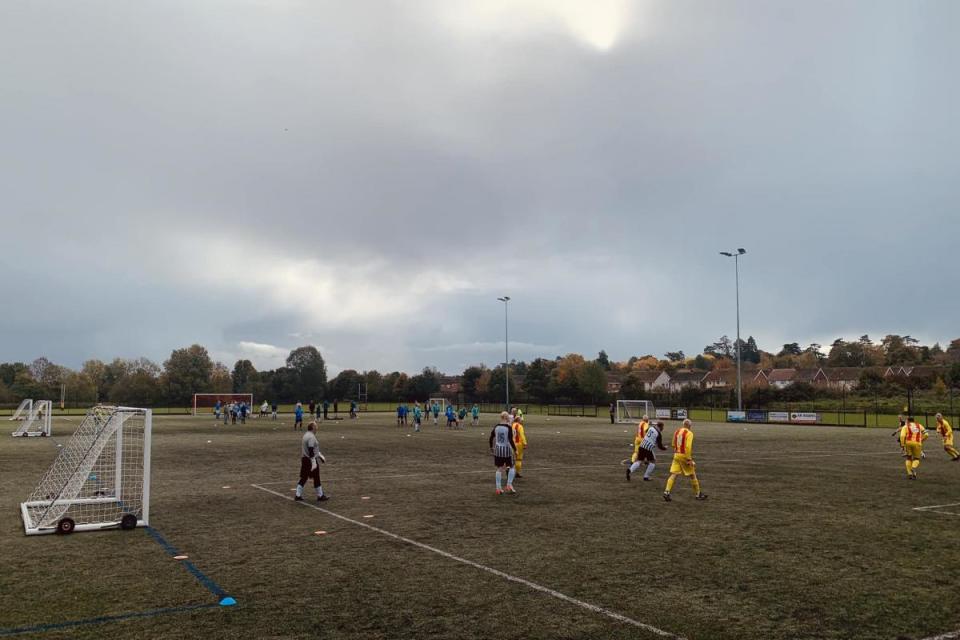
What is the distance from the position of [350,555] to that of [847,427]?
2036 inches

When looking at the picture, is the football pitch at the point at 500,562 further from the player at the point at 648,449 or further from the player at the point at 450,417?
the player at the point at 450,417

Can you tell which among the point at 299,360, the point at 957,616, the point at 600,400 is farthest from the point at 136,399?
the point at 957,616

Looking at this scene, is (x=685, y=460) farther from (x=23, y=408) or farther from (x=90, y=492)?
(x=23, y=408)

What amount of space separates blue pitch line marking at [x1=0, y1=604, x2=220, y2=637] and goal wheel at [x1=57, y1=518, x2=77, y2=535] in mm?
5239

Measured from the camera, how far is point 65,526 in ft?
37.3

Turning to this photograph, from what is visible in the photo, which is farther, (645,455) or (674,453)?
(674,453)

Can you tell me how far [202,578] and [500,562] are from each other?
403 cm

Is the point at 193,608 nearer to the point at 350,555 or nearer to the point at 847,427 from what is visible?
the point at 350,555

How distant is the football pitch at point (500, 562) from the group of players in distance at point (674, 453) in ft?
1.36

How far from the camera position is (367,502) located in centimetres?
1487

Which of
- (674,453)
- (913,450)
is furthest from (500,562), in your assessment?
(913,450)

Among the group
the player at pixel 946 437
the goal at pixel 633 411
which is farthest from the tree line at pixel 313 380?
the player at pixel 946 437

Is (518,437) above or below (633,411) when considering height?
above

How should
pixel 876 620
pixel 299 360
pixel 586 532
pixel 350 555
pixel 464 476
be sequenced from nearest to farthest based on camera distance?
pixel 876 620
pixel 350 555
pixel 586 532
pixel 464 476
pixel 299 360
